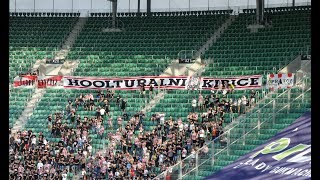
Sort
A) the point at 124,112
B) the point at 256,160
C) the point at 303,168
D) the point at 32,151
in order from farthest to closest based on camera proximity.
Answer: the point at 124,112
the point at 32,151
the point at 256,160
the point at 303,168

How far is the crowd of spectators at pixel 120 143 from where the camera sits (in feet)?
73.7

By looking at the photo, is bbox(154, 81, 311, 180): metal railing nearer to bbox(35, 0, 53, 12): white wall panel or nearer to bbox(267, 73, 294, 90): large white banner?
bbox(267, 73, 294, 90): large white banner

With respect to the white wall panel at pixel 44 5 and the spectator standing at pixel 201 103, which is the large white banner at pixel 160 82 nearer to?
the spectator standing at pixel 201 103

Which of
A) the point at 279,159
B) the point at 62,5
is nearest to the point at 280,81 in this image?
the point at 279,159

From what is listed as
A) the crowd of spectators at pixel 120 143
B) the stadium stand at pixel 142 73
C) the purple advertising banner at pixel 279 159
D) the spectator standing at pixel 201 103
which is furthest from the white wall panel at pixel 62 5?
the purple advertising banner at pixel 279 159

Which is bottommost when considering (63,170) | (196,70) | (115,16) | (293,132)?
(63,170)

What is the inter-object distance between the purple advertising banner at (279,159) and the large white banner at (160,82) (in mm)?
4774

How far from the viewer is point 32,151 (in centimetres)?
2447

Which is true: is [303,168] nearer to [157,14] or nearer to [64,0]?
[157,14]

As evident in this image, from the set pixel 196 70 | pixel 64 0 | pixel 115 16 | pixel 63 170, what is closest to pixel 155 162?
pixel 63 170

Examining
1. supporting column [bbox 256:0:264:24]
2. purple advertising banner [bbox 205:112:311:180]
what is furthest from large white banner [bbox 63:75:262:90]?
purple advertising banner [bbox 205:112:311:180]

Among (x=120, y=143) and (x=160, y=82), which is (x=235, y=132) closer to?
(x=120, y=143)

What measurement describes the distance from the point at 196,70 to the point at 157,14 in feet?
16.8

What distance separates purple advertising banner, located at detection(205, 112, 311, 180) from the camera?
19062mm
